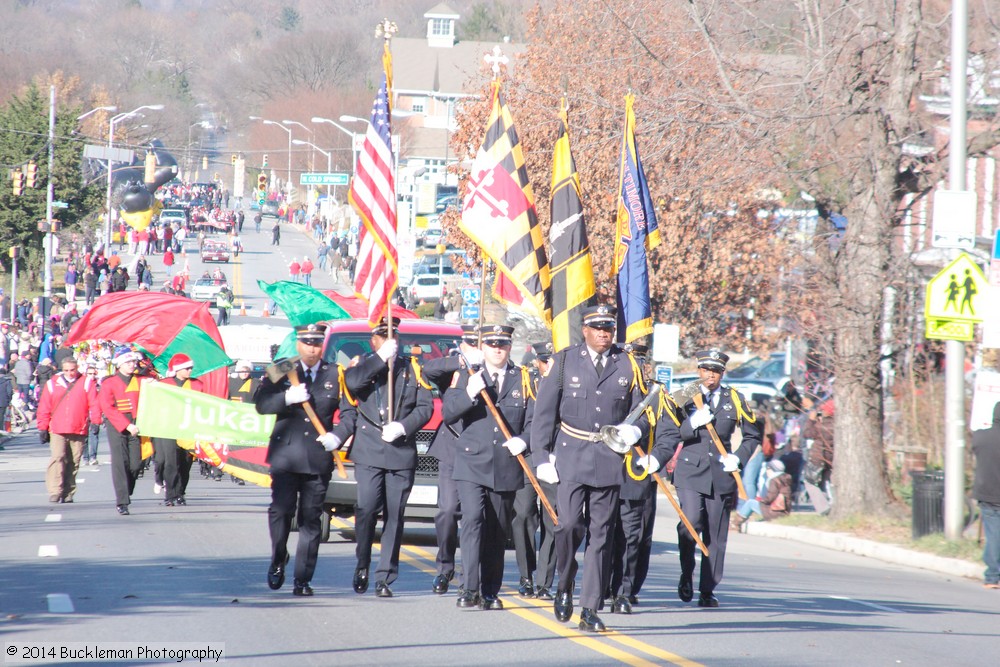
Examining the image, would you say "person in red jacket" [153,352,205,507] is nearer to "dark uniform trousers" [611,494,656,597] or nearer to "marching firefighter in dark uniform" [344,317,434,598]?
"marching firefighter in dark uniform" [344,317,434,598]

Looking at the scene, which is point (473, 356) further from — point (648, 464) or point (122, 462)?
point (122, 462)

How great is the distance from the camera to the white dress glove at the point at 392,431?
10.0 meters

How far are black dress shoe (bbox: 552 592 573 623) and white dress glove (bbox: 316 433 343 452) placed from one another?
6.47 feet

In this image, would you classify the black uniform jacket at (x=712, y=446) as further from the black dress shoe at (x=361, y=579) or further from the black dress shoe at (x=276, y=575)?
the black dress shoe at (x=276, y=575)

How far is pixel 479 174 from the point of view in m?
13.2

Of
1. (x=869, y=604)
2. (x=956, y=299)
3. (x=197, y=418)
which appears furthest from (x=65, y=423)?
(x=956, y=299)

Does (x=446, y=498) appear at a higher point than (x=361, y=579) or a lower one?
higher

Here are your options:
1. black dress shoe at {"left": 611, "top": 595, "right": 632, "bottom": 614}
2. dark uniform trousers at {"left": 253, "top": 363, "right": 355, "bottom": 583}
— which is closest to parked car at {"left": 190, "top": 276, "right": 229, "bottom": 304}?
dark uniform trousers at {"left": 253, "top": 363, "right": 355, "bottom": 583}

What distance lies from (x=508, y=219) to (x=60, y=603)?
5420 millimetres

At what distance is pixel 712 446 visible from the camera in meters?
10.5

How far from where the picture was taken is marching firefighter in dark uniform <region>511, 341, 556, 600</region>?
34.8 feet

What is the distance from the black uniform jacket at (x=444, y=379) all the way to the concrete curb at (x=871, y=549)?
6874 mm

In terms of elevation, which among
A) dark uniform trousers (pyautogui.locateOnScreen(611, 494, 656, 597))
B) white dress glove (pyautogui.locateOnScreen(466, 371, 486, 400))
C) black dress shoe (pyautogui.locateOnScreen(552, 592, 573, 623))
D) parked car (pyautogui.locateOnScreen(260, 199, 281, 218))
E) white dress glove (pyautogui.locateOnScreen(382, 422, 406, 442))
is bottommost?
black dress shoe (pyautogui.locateOnScreen(552, 592, 573, 623))

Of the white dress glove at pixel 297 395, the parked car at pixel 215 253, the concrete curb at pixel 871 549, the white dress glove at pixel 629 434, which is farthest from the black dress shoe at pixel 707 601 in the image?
the parked car at pixel 215 253
